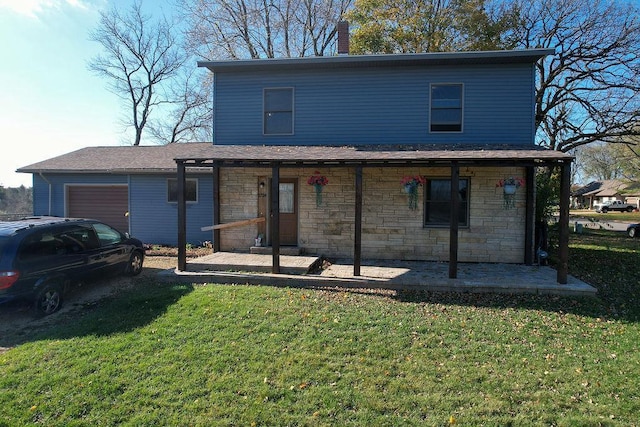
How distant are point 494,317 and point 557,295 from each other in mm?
1906

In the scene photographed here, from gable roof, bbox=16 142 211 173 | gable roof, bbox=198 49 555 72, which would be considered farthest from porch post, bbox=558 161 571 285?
gable roof, bbox=16 142 211 173

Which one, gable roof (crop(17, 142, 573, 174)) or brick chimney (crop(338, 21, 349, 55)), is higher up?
brick chimney (crop(338, 21, 349, 55))

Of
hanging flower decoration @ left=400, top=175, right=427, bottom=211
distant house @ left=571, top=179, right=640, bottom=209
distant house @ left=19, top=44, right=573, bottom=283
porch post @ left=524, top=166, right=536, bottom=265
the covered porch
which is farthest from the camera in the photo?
distant house @ left=571, top=179, right=640, bottom=209

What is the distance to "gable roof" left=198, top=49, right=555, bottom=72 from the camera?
8.89 metres

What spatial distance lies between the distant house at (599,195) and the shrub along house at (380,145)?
54.9 m

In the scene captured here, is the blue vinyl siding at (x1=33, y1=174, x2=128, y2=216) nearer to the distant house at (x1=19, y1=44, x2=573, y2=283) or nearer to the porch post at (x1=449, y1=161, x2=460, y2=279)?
the distant house at (x1=19, y1=44, x2=573, y2=283)

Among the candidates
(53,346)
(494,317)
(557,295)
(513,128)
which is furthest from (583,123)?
(53,346)

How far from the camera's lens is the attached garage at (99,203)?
13.5 m

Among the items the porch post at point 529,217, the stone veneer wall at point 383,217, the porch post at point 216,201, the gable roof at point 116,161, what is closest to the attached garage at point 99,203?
the gable roof at point 116,161

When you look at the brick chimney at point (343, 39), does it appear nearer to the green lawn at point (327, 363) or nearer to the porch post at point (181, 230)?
the porch post at point (181, 230)

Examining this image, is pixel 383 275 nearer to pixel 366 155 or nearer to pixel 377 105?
pixel 366 155

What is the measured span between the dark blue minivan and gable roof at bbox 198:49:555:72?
5677 millimetres

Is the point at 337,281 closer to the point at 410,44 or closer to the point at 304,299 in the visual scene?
the point at 304,299

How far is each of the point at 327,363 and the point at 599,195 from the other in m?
71.0
